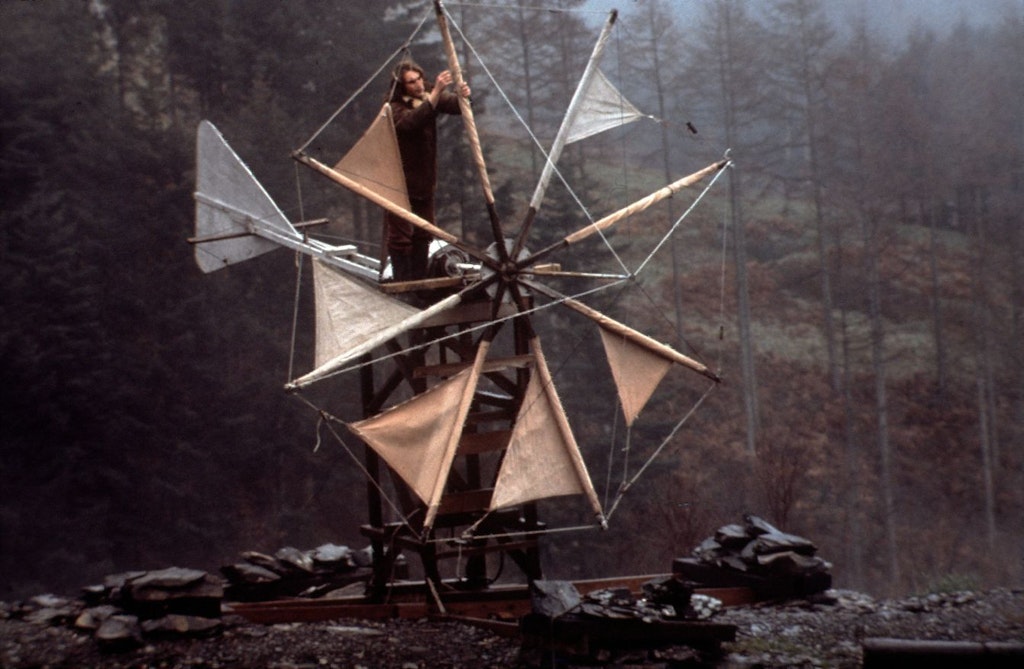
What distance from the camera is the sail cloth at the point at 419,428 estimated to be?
27.3 ft

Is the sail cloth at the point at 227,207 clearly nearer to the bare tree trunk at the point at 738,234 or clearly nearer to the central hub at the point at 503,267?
the central hub at the point at 503,267

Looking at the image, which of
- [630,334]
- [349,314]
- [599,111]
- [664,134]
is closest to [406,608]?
[349,314]

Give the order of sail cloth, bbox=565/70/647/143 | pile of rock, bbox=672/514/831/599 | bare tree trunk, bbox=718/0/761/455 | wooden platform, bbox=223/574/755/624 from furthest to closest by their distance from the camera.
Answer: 1. bare tree trunk, bbox=718/0/761/455
2. pile of rock, bbox=672/514/831/599
3. wooden platform, bbox=223/574/755/624
4. sail cloth, bbox=565/70/647/143

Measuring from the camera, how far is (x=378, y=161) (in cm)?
889

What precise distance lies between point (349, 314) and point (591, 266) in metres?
9.53

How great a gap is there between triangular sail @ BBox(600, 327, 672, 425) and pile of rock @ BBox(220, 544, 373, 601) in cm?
482

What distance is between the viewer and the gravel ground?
8336 mm

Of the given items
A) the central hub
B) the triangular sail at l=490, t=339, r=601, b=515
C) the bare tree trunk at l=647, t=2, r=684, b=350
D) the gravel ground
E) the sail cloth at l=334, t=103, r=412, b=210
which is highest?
the bare tree trunk at l=647, t=2, r=684, b=350

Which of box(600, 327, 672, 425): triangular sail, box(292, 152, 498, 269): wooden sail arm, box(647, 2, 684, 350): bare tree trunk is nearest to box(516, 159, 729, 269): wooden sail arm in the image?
box(292, 152, 498, 269): wooden sail arm

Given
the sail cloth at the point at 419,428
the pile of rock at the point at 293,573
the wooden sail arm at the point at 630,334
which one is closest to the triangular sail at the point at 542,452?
the sail cloth at the point at 419,428

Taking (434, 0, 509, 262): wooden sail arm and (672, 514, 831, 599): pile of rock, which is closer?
(434, 0, 509, 262): wooden sail arm

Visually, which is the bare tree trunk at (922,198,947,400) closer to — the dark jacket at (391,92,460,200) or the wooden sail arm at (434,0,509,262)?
the dark jacket at (391,92,460,200)

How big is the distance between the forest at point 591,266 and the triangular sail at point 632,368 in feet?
17.8

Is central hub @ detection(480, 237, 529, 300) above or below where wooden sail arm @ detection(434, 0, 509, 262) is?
below
